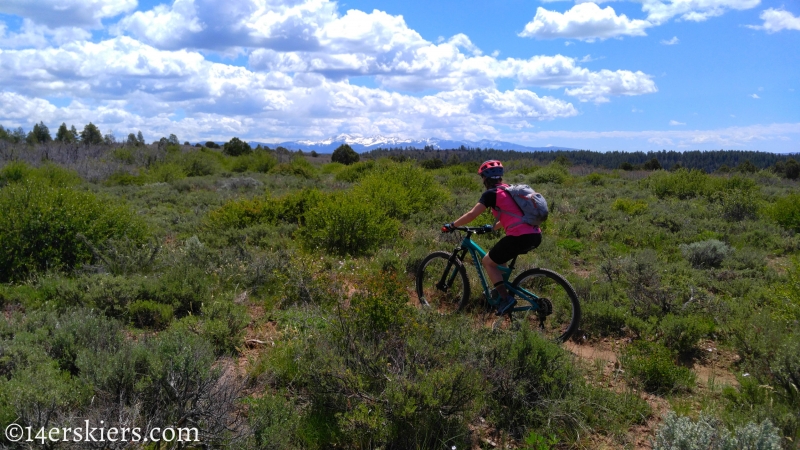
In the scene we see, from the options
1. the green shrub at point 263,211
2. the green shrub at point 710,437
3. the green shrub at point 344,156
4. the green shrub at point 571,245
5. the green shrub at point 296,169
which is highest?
the green shrub at point 344,156

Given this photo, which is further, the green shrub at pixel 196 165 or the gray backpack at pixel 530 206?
the green shrub at pixel 196 165

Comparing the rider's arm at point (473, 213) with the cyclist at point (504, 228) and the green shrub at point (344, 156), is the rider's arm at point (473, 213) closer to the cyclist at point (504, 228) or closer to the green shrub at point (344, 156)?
the cyclist at point (504, 228)

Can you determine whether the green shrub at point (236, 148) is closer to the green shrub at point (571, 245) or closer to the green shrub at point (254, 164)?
the green shrub at point (254, 164)

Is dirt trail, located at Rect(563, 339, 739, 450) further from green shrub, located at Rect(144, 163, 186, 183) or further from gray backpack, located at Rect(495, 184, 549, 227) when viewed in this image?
green shrub, located at Rect(144, 163, 186, 183)

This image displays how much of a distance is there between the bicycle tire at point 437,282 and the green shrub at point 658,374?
2099mm

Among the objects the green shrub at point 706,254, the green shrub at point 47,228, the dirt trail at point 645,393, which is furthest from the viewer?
the green shrub at point 706,254

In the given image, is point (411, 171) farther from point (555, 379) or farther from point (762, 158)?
point (762, 158)

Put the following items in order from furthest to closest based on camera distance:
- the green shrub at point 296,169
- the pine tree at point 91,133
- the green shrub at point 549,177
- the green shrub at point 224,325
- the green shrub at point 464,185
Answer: the pine tree at point 91,133
the green shrub at point 296,169
the green shrub at point 549,177
the green shrub at point 464,185
the green shrub at point 224,325

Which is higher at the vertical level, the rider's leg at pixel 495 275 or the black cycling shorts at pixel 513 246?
the black cycling shorts at pixel 513 246

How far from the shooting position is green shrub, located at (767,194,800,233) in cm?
1120

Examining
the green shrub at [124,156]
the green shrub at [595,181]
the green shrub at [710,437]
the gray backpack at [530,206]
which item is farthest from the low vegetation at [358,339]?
the green shrub at [124,156]

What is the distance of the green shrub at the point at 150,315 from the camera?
5.38 metres

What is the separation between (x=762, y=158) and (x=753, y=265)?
81.8 meters

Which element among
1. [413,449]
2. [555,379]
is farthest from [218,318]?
[555,379]
